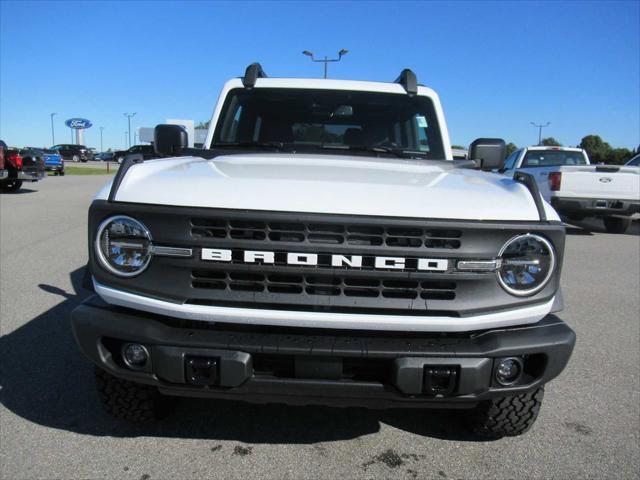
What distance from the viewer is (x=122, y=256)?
2236 mm

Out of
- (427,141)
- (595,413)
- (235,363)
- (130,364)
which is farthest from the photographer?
(427,141)

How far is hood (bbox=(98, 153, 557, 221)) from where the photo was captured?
2.14 meters

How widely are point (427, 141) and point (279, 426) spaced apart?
2.22m

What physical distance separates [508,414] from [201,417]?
1.61 m

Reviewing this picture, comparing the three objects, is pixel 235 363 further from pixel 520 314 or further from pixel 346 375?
pixel 520 314

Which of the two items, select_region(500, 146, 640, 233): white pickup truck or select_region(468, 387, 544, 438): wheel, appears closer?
select_region(468, 387, 544, 438): wheel

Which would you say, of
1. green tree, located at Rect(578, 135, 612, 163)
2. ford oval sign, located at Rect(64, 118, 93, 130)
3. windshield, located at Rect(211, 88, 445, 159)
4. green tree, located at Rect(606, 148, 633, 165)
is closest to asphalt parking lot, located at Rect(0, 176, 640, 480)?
windshield, located at Rect(211, 88, 445, 159)

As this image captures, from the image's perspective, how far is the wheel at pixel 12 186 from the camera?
52.6ft

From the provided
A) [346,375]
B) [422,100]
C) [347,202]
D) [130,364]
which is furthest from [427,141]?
[130,364]

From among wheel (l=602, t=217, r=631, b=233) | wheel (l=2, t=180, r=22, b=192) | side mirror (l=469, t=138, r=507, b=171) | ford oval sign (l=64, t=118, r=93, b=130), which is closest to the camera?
side mirror (l=469, t=138, r=507, b=171)

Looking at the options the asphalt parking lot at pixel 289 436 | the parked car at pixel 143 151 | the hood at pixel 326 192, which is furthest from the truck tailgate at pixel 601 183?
the hood at pixel 326 192

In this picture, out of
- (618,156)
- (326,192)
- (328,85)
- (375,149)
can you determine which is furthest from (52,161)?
(618,156)

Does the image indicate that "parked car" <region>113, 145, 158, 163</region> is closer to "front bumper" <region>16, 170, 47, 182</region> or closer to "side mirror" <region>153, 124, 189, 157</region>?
"side mirror" <region>153, 124, 189, 157</region>

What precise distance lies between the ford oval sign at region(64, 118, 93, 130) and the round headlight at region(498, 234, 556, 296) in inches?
3122
